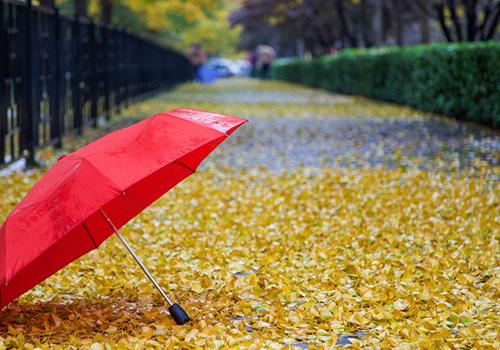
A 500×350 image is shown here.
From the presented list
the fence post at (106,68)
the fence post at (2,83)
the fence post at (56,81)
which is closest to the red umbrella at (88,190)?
the fence post at (2,83)

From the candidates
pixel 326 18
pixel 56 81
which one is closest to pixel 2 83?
pixel 56 81

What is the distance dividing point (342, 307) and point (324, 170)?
20.3 ft

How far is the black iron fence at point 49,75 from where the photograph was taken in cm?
1001

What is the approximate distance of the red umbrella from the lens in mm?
4457

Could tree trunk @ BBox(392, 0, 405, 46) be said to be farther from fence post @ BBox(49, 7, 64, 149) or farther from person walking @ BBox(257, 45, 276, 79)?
person walking @ BBox(257, 45, 276, 79)

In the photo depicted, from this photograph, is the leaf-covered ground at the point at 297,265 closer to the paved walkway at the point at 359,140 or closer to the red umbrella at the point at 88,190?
the paved walkway at the point at 359,140

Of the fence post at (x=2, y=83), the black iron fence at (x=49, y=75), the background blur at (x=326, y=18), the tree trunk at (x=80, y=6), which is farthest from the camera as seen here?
the background blur at (x=326, y=18)

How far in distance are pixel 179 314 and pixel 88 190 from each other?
2.73 feet

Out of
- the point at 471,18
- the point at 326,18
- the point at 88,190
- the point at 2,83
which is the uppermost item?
the point at 326,18

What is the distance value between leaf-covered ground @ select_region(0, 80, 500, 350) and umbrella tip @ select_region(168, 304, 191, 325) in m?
0.06

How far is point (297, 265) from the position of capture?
6219 millimetres

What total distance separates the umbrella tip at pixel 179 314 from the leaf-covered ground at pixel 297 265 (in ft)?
0.20

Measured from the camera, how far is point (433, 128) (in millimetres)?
16547

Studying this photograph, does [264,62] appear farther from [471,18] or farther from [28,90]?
[28,90]
